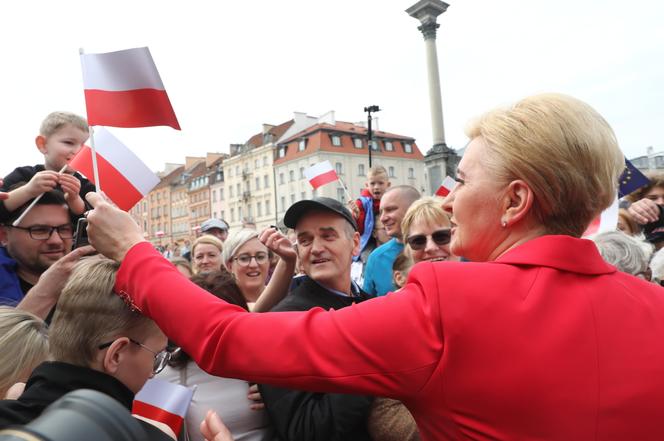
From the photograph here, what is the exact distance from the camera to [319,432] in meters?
2.09

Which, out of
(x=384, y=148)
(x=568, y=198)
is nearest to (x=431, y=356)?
(x=568, y=198)

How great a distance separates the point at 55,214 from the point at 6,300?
1.83 ft

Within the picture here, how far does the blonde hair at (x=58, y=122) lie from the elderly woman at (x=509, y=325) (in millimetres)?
2902

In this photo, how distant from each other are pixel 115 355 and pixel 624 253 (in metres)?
3.00

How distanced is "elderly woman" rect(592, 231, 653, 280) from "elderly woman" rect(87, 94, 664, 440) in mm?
2039

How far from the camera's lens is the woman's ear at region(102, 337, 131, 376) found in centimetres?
193

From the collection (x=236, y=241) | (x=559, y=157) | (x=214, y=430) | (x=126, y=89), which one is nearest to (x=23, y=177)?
(x=126, y=89)

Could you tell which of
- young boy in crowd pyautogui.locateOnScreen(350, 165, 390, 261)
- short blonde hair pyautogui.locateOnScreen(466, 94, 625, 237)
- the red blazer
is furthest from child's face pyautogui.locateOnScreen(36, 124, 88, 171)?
young boy in crowd pyautogui.locateOnScreen(350, 165, 390, 261)

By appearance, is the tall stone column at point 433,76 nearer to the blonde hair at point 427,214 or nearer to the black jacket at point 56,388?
the blonde hair at point 427,214

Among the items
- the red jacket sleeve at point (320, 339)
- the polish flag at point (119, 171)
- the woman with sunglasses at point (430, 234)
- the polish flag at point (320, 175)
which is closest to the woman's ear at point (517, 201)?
→ the red jacket sleeve at point (320, 339)

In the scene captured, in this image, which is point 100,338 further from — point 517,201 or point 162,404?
point 517,201

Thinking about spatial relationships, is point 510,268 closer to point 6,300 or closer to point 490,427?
point 490,427

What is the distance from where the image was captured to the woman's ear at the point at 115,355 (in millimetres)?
1935

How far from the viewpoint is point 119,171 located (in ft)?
10.7
